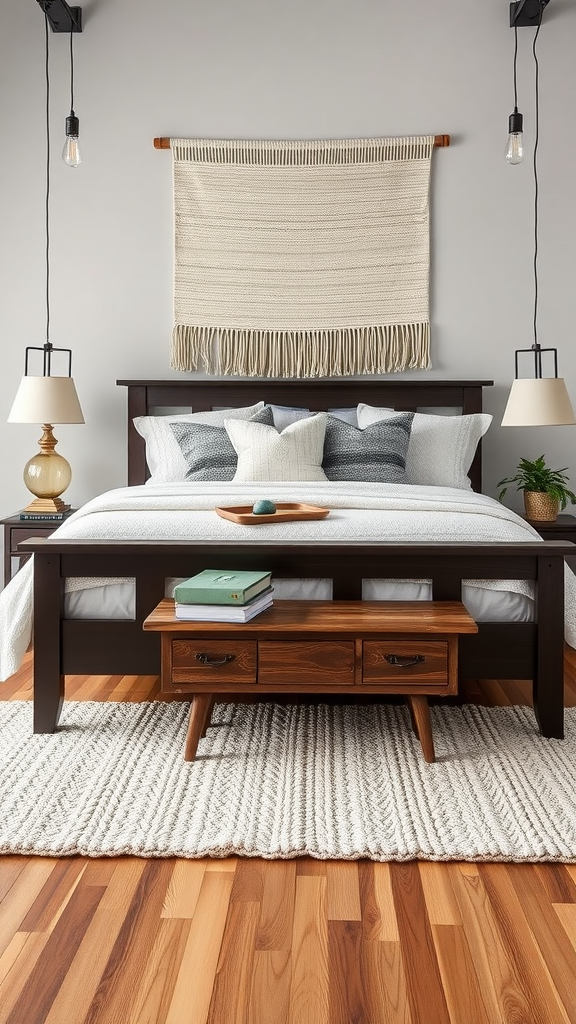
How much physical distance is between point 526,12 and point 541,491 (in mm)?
2239

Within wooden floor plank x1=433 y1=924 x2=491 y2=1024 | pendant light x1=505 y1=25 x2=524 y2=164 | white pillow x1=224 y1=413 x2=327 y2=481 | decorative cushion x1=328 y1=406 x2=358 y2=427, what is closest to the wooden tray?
white pillow x1=224 y1=413 x2=327 y2=481

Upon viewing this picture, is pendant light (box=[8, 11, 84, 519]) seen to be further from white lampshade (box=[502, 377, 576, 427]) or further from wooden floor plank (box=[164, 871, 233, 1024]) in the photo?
wooden floor plank (box=[164, 871, 233, 1024])

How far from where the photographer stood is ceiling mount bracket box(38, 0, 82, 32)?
3.94 m

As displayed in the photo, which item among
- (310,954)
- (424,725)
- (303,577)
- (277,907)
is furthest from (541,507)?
(310,954)

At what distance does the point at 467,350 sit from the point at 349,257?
0.74 meters

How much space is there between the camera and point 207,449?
376cm

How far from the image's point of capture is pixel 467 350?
431 cm

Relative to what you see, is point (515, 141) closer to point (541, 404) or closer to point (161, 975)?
point (541, 404)

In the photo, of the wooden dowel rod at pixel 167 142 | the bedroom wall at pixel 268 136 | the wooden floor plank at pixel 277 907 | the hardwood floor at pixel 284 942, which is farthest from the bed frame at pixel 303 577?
the wooden dowel rod at pixel 167 142

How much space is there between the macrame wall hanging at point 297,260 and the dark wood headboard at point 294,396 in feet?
0.32

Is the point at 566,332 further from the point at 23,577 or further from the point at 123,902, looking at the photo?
the point at 123,902

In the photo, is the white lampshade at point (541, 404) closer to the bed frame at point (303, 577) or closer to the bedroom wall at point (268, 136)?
the bedroom wall at point (268, 136)

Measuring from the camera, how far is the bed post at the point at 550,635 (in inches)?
97.4

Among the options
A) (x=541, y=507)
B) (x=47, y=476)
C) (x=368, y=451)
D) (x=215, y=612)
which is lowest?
(x=215, y=612)
